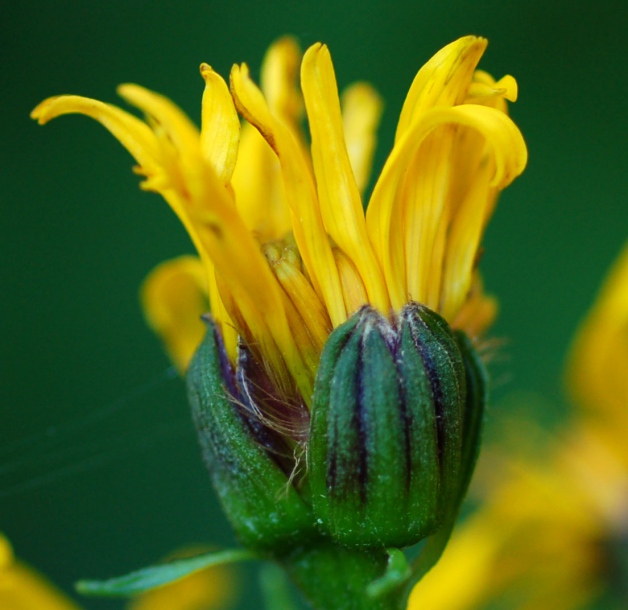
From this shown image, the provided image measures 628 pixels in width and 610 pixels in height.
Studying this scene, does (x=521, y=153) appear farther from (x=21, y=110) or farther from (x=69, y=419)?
(x=21, y=110)

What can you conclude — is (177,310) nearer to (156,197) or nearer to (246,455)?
(246,455)

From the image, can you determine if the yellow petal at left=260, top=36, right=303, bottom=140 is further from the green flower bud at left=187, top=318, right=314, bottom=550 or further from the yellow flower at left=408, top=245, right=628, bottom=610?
the yellow flower at left=408, top=245, right=628, bottom=610

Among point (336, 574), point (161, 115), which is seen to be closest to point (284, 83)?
point (161, 115)

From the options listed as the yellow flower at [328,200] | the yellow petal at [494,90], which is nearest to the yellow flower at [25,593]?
the yellow flower at [328,200]

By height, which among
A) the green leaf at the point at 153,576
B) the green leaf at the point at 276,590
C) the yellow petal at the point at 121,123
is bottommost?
the green leaf at the point at 276,590

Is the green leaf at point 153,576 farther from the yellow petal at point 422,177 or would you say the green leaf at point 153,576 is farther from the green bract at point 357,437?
the yellow petal at point 422,177

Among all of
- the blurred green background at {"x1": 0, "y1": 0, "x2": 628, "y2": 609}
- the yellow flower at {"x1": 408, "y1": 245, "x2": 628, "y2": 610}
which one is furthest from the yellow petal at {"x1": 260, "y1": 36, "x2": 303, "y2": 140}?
the blurred green background at {"x1": 0, "y1": 0, "x2": 628, "y2": 609}
